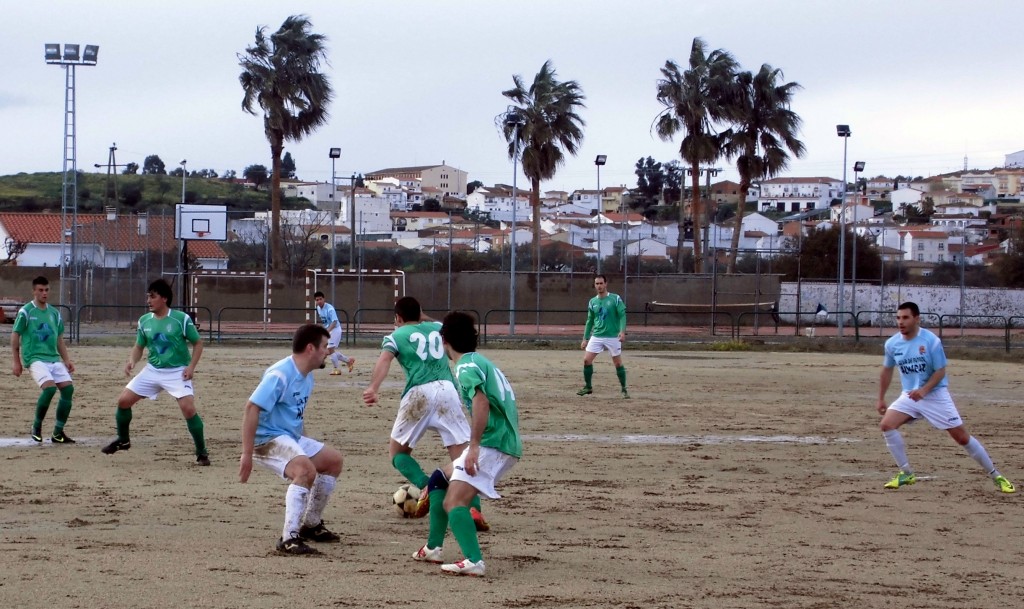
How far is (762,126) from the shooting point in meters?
47.2

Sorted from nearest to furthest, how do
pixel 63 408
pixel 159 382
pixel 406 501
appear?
pixel 406 501, pixel 159 382, pixel 63 408

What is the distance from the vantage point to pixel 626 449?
41.5ft

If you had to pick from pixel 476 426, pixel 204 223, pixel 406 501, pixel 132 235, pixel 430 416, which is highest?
pixel 204 223

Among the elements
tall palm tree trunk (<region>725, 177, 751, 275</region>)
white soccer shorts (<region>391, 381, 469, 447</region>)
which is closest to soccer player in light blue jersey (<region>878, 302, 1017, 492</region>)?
white soccer shorts (<region>391, 381, 469, 447</region>)

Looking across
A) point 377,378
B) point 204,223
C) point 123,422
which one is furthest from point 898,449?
point 204,223

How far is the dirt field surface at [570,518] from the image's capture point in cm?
655

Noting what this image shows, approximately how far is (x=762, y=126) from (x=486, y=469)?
4231cm

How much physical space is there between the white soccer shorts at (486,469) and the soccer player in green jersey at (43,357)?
698cm

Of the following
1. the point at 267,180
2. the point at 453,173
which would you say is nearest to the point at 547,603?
the point at 267,180

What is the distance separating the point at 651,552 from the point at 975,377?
1761cm

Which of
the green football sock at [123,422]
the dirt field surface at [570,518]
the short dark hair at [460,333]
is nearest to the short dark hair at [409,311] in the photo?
the dirt field surface at [570,518]

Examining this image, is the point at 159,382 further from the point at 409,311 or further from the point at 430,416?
the point at 430,416

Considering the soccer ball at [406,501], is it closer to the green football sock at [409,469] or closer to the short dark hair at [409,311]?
the green football sock at [409,469]

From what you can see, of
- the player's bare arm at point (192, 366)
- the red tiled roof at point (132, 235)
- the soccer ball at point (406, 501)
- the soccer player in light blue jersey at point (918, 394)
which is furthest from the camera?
the red tiled roof at point (132, 235)
